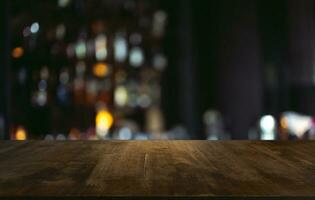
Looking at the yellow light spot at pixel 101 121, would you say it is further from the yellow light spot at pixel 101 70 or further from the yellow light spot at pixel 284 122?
the yellow light spot at pixel 284 122

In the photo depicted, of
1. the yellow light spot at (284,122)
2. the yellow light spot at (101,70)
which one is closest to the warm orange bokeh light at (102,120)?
the yellow light spot at (101,70)

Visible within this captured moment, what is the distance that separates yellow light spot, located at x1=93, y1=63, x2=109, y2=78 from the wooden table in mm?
34834

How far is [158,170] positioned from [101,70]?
37905 mm

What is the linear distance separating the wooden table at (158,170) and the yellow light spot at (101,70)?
34.8 meters

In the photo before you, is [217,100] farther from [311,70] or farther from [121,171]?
[121,171]

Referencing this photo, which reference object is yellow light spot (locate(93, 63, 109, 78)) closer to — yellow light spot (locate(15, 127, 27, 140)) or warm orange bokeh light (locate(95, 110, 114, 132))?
warm orange bokeh light (locate(95, 110, 114, 132))

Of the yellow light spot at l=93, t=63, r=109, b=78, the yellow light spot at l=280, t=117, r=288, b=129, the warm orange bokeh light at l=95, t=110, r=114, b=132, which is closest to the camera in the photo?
the yellow light spot at l=280, t=117, r=288, b=129

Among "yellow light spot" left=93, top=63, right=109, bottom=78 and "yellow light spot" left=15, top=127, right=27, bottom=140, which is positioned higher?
"yellow light spot" left=93, top=63, right=109, bottom=78

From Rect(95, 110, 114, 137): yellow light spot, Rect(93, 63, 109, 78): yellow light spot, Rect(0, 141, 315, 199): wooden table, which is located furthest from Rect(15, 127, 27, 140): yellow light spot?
Rect(93, 63, 109, 78): yellow light spot

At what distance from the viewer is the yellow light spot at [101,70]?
1507 inches

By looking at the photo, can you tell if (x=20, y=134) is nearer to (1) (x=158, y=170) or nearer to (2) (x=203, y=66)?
A: (1) (x=158, y=170)

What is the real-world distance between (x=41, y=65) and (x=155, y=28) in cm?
2766

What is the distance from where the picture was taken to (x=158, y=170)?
2.12m

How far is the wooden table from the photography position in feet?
5.55
